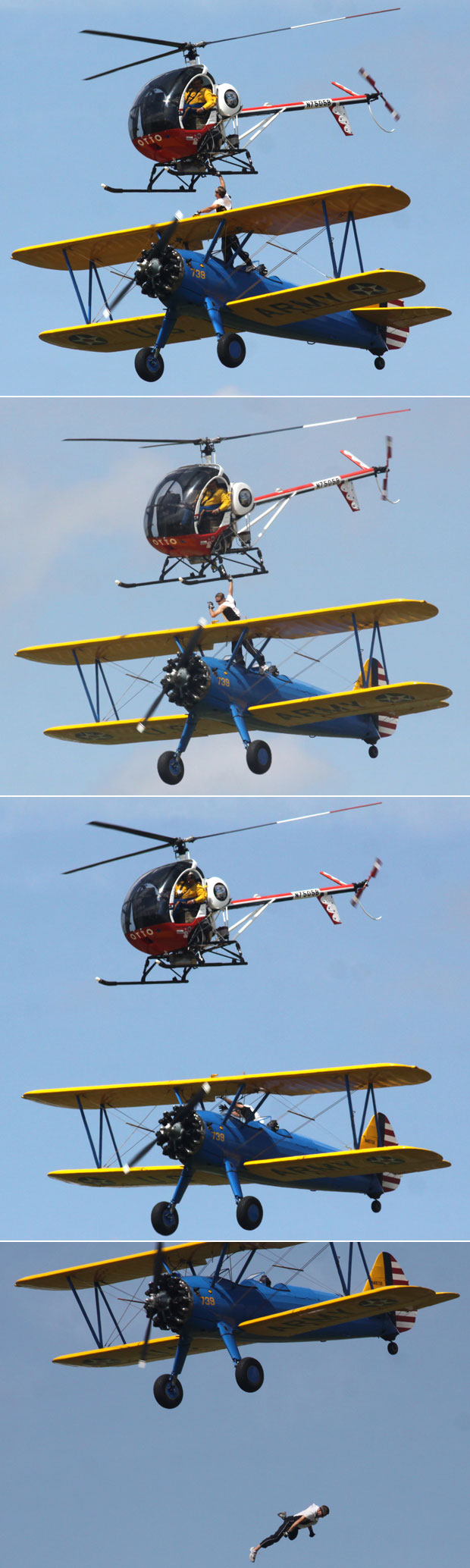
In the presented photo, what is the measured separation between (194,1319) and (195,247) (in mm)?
16778

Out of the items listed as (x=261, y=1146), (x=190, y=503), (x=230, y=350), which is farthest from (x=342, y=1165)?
(x=230, y=350)

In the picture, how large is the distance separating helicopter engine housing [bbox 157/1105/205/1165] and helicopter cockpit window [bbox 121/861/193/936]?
9.56ft

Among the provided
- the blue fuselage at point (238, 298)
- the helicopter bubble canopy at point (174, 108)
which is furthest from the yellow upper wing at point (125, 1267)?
the helicopter bubble canopy at point (174, 108)

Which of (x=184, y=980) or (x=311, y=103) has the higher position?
(x=311, y=103)

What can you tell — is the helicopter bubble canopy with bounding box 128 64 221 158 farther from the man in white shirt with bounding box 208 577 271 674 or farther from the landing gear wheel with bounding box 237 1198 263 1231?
the landing gear wheel with bounding box 237 1198 263 1231

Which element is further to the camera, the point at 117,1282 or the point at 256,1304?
the point at 117,1282

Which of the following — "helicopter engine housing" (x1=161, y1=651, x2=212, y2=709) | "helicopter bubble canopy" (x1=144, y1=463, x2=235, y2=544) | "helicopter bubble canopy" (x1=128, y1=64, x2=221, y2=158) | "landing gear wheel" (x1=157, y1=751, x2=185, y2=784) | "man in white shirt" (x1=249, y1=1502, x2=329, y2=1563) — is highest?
"helicopter bubble canopy" (x1=128, y1=64, x2=221, y2=158)

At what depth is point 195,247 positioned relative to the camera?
6128 centimetres

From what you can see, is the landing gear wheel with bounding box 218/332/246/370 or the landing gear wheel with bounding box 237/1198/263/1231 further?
the landing gear wheel with bounding box 218/332/246/370

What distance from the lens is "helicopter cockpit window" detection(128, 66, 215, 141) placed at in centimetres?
5931

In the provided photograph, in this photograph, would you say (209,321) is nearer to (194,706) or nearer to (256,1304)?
(194,706)

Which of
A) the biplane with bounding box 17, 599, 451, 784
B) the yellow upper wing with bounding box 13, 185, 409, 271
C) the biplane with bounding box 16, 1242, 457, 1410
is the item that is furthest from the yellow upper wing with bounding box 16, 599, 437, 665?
the biplane with bounding box 16, 1242, 457, 1410

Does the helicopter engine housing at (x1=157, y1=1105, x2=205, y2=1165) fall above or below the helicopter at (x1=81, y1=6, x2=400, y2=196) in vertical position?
below

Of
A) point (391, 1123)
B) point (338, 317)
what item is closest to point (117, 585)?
point (338, 317)
